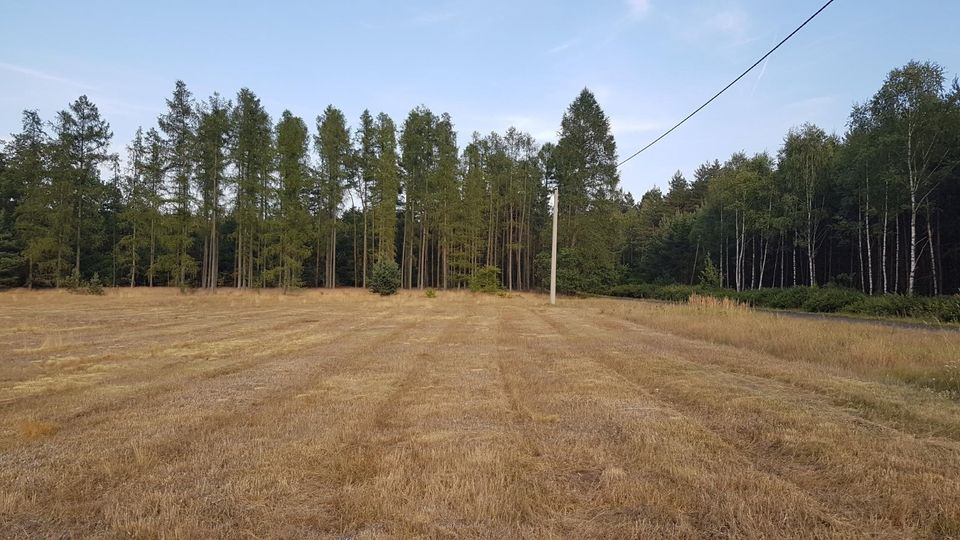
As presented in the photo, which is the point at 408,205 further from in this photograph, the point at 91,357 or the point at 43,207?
the point at 91,357

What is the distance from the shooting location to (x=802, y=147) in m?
45.6

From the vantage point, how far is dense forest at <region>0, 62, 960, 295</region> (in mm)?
43188

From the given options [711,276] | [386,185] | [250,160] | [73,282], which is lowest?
[73,282]

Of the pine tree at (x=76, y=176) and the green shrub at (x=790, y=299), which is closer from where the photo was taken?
the green shrub at (x=790, y=299)

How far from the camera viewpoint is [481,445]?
16.0ft

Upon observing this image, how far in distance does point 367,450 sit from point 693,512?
272cm

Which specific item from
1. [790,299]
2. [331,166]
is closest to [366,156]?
[331,166]

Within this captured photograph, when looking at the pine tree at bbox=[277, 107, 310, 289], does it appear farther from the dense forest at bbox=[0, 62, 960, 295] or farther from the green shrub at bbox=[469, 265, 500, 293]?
the green shrub at bbox=[469, 265, 500, 293]

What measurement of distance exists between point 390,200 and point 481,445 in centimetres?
4742

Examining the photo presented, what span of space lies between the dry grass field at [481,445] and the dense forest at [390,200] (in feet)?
114

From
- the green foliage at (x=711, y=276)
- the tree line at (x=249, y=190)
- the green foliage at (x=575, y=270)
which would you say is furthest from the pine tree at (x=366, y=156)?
the green foliage at (x=711, y=276)

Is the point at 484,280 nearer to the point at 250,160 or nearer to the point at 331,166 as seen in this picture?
the point at 331,166

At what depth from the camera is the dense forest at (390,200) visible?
4319cm

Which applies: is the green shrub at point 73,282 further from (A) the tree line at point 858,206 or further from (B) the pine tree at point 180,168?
(A) the tree line at point 858,206
